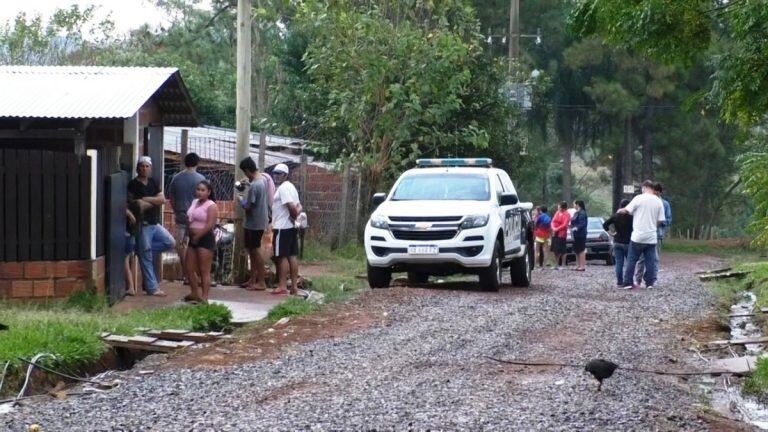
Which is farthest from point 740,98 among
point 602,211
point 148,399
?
point 602,211

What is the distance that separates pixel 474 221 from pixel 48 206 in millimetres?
6282

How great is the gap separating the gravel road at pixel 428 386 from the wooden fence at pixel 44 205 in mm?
3576

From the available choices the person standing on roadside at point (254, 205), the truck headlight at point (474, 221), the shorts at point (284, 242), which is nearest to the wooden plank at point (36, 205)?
the person standing on roadside at point (254, 205)

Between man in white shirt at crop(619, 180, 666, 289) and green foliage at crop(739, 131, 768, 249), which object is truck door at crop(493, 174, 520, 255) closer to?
man in white shirt at crop(619, 180, 666, 289)

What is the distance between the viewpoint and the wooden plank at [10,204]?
13.1 metres

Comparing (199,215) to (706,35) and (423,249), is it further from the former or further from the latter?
(706,35)

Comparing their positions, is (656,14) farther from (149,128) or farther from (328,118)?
(328,118)

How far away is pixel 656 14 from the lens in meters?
8.41

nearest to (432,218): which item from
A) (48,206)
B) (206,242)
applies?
(206,242)

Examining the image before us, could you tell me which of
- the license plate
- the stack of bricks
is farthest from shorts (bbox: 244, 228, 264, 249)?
the stack of bricks

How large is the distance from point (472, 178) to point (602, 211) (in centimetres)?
6054

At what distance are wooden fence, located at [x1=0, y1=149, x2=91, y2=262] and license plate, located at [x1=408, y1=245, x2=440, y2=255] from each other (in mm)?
5095

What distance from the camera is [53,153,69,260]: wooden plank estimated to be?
13.4 meters

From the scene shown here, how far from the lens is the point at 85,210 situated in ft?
44.4
